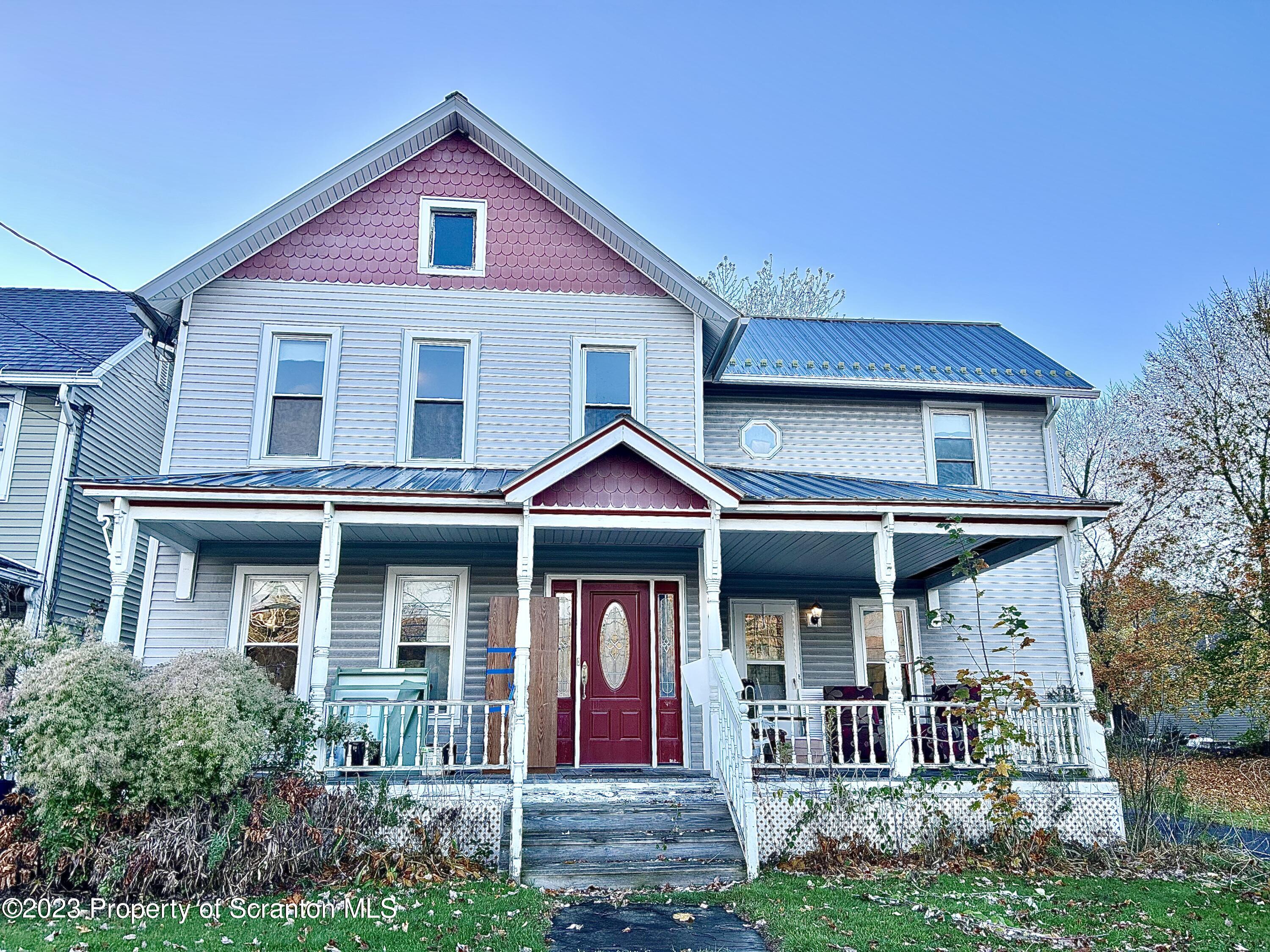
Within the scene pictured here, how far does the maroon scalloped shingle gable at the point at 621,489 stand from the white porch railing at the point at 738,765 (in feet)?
5.89

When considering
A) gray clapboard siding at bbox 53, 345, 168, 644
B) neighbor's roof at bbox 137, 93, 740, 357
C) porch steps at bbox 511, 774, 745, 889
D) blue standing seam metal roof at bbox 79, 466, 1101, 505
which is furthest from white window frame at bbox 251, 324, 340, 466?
porch steps at bbox 511, 774, 745, 889

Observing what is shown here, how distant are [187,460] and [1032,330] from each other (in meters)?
40.1

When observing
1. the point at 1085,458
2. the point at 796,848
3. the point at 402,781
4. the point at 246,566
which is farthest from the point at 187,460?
the point at 1085,458

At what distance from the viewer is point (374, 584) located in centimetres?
1124

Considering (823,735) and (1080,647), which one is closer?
(1080,647)

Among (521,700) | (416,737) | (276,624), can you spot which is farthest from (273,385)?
(521,700)

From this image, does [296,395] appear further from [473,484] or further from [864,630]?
[864,630]

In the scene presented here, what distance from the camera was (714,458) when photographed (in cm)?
1298

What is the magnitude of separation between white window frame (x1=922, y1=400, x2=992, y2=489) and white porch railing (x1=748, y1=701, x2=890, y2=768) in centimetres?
384

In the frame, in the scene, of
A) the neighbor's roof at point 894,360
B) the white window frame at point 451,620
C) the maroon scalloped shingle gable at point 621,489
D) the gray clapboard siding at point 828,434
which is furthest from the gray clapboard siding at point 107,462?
the neighbor's roof at point 894,360

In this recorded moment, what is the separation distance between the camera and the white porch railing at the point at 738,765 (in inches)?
316

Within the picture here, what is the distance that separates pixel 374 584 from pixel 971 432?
29.9 feet

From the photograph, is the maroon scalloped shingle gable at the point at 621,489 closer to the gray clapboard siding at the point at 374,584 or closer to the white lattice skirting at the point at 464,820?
the gray clapboard siding at the point at 374,584

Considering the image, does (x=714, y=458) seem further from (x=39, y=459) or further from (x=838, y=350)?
(x=39, y=459)
